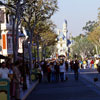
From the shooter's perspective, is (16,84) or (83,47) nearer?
(16,84)

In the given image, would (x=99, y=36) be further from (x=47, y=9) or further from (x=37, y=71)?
(x=37, y=71)

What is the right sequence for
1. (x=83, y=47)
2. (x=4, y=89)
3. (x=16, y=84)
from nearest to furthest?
(x=4, y=89)
(x=16, y=84)
(x=83, y=47)

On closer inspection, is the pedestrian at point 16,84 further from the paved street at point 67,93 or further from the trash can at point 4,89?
the trash can at point 4,89

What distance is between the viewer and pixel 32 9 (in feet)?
150

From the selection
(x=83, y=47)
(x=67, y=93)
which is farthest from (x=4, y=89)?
(x=83, y=47)

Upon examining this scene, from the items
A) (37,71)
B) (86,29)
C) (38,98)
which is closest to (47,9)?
(37,71)

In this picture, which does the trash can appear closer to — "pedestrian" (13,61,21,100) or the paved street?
"pedestrian" (13,61,21,100)

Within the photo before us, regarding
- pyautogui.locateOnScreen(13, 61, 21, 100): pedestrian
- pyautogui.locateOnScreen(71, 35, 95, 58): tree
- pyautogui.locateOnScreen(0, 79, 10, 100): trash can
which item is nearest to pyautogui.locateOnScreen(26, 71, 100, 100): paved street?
pyautogui.locateOnScreen(13, 61, 21, 100): pedestrian

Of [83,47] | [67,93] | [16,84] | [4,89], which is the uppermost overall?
[83,47]

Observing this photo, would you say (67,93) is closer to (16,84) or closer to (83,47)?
(16,84)

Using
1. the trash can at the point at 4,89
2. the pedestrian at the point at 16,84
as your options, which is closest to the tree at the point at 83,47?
the pedestrian at the point at 16,84

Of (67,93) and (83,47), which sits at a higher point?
(83,47)

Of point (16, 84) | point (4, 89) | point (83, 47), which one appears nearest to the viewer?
point (4, 89)

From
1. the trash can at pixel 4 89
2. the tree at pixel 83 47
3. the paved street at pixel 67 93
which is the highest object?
the tree at pixel 83 47
